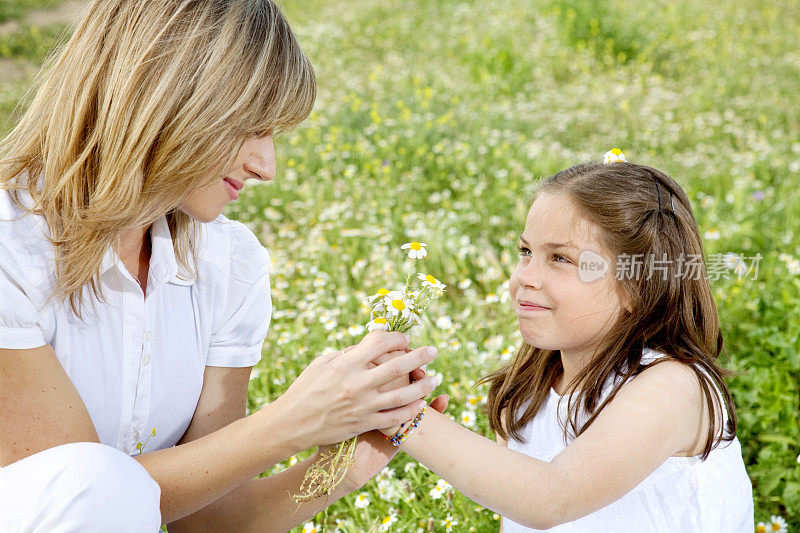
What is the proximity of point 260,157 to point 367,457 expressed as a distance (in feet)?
2.14

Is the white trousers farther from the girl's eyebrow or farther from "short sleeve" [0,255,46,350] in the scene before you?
the girl's eyebrow

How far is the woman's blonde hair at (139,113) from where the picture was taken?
1466 mm

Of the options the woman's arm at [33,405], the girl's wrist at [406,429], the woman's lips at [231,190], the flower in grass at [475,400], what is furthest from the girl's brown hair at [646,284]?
the woman's arm at [33,405]

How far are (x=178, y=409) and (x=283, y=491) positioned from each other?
0.96ft

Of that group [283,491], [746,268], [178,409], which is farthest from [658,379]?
[746,268]

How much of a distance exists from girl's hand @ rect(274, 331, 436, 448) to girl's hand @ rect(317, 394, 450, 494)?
13cm

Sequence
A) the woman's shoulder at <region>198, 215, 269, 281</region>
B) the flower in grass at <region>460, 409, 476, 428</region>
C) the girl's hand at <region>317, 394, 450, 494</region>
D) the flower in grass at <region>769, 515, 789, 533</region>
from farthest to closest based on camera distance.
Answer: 1. the flower in grass at <region>460, 409, 476, 428</region>
2. the flower in grass at <region>769, 515, 789, 533</region>
3. the woman's shoulder at <region>198, 215, 269, 281</region>
4. the girl's hand at <region>317, 394, 450, 494</region>

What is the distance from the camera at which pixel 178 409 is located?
178 centimetres

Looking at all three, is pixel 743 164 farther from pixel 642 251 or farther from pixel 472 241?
pixel 642 251

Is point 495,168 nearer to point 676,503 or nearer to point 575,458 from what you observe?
point 676,503

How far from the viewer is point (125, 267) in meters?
1.68

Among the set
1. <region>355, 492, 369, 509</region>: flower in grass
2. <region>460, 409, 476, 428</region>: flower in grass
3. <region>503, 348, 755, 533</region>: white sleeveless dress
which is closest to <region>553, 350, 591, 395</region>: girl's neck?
<region>503, 348, 755, 533</region>: white sleeveless dress

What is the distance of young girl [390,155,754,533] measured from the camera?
60.0 inches

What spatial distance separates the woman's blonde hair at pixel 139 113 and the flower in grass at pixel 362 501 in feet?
2.99
